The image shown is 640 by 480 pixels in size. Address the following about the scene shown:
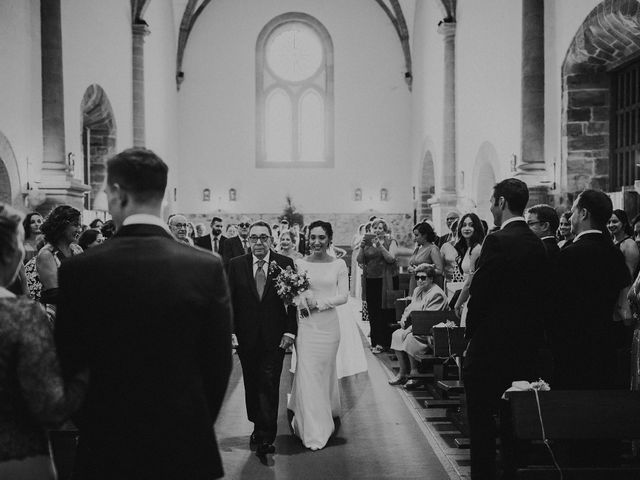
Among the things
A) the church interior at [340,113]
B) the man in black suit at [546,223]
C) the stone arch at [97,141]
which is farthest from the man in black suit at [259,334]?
the stone arch at [97,141]

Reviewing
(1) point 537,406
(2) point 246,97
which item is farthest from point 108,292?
(2) point 246,97

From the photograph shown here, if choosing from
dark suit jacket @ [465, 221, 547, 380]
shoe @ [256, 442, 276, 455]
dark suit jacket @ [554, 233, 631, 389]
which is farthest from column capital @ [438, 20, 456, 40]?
dark suit jacket @ [465, 221, 547, 380]

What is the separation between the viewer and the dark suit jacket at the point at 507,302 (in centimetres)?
400

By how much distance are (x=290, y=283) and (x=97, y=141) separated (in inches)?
468

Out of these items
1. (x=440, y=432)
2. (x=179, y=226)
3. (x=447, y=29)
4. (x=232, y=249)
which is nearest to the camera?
(x=440, y=432)

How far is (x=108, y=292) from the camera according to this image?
6.94 feet

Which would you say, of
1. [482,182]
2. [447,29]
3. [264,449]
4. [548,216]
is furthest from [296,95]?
[264,449]

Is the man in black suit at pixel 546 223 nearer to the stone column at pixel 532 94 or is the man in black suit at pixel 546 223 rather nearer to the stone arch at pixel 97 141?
the stone column at pixel 532 94

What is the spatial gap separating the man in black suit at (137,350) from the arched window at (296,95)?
21536mm

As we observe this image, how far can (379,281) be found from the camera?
32.6 feet

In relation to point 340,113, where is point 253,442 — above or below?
below

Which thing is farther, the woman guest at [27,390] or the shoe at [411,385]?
the shoe at [411,385]

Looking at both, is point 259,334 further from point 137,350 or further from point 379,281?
point 379,281

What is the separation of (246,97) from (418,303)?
54.4 ft
